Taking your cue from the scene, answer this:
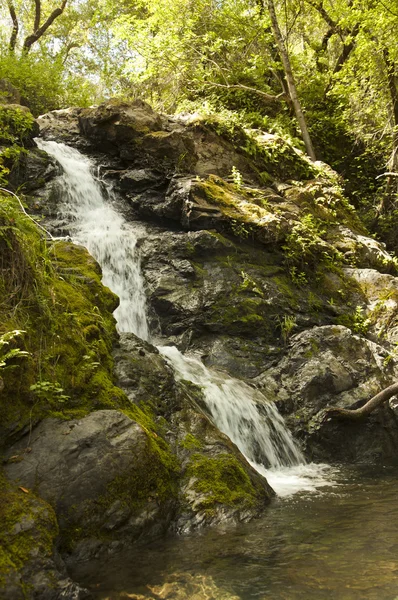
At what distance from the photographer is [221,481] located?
4.62 m

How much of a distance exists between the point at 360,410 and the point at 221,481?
354 centimetres

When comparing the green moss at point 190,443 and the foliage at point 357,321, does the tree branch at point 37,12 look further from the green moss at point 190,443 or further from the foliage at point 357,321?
the green moss at point 190,443

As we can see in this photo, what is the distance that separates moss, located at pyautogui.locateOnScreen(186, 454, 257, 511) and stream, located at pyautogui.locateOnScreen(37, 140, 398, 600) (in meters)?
0.27

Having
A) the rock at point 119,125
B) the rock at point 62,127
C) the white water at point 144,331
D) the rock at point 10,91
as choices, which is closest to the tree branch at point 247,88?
the rock at point 119,125

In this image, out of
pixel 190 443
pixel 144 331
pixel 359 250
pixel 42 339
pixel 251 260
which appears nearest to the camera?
pixel 42 339

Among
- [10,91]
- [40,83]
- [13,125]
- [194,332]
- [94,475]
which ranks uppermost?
[40,83]

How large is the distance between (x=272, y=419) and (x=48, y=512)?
4506mm

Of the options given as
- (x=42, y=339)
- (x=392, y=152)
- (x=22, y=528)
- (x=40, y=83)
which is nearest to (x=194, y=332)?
(x=42, y=339)

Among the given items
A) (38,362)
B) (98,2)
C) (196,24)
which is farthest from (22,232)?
(98,2)

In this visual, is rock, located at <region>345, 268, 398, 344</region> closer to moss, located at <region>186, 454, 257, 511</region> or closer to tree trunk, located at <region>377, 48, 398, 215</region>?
tree trunk, located at <region>377, 48, 398, 215</region>

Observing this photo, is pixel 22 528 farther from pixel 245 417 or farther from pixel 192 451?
pixel 245 417

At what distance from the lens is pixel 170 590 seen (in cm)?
306

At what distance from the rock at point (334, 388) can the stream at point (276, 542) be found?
1.46ft

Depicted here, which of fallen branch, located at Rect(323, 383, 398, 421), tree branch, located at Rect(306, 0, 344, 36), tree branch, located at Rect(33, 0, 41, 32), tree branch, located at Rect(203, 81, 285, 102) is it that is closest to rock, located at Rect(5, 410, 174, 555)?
fallen branch, located at Rect(323, 383, 398, 421)
